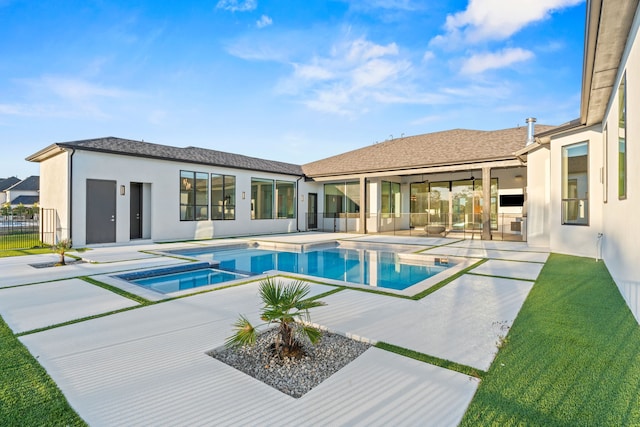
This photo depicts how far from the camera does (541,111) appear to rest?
55.9ft

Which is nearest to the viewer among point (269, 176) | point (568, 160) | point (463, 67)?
point (568, 160)

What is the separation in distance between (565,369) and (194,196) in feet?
46.8

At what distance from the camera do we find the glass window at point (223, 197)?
1524 centimetres

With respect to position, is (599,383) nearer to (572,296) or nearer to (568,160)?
(572,296)

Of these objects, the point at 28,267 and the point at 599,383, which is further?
the point at 28,267

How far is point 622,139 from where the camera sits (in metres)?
4.95

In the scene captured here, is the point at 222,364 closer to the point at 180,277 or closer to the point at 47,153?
the point at 180,277

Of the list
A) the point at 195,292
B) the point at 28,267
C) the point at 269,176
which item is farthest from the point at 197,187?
the point at 195,292

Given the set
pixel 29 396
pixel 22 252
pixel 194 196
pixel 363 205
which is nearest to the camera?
pixel 29 396

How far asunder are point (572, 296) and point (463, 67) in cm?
1152

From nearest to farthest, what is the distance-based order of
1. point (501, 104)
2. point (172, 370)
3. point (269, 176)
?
1. point (172, 370)
2. point (501, 104)
3. point (269, 176)

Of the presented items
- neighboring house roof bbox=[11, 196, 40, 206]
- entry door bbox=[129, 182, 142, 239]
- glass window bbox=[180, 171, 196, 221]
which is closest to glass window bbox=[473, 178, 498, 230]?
glass window bbox=[180, 171, 196, 221]

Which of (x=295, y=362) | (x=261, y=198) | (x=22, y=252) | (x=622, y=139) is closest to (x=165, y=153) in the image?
(x=261, y=198)

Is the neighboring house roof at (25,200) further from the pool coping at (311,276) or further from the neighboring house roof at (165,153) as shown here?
the pool coping at (311,276)
